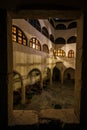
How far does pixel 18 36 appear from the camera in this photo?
35.9 feet

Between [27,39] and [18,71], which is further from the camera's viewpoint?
[27,39]

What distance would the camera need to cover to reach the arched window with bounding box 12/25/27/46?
33.7 ft

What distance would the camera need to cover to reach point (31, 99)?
13.3 meters

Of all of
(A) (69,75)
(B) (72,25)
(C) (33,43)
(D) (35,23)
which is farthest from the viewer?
(A) (69,75)

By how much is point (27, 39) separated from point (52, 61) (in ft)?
38.9

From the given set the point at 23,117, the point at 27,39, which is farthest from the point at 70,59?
the point at 23,117

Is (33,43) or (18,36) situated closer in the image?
(18,36)
